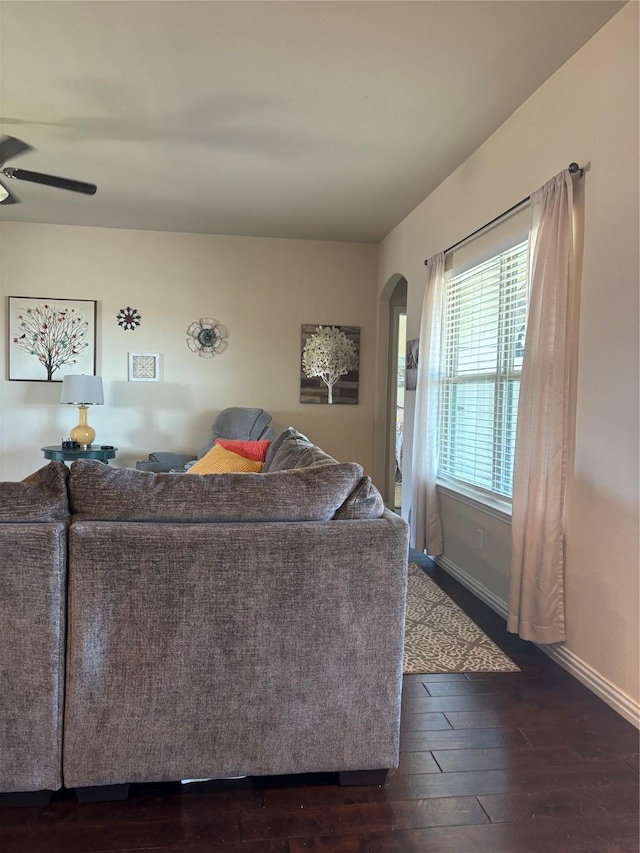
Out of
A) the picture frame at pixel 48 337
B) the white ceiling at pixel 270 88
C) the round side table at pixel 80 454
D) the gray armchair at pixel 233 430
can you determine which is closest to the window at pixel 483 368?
the white ceiling at pixel 270 88

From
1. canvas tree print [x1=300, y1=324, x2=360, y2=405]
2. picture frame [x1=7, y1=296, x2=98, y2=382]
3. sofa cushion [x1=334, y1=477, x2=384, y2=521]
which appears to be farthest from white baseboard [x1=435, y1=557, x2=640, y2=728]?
picture frame [x1=7, y1=296, x2=98, y2=382]

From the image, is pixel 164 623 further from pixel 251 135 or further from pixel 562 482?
pixel 251 135

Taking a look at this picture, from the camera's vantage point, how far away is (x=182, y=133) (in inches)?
128

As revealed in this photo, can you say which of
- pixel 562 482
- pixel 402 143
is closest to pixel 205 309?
pixel 402 143

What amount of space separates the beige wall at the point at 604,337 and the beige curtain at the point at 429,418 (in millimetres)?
1192

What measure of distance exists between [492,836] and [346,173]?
3.68 meters

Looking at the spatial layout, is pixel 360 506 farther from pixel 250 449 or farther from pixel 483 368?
pixel 250 449

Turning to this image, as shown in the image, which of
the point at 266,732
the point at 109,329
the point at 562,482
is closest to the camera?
the point at 266,732

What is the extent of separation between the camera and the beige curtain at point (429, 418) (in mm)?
3797

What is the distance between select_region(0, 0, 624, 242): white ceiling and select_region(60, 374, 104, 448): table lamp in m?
1.48

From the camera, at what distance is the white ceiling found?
2236mm

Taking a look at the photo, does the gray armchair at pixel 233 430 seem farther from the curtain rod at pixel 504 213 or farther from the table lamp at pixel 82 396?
the curtain rod at pixel 504 213

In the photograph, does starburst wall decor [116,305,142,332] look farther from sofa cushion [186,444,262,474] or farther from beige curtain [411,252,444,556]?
beige curtain [411,252,444,556]

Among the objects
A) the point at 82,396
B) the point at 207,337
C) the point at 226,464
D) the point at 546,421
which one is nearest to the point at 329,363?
the point at 207,337
